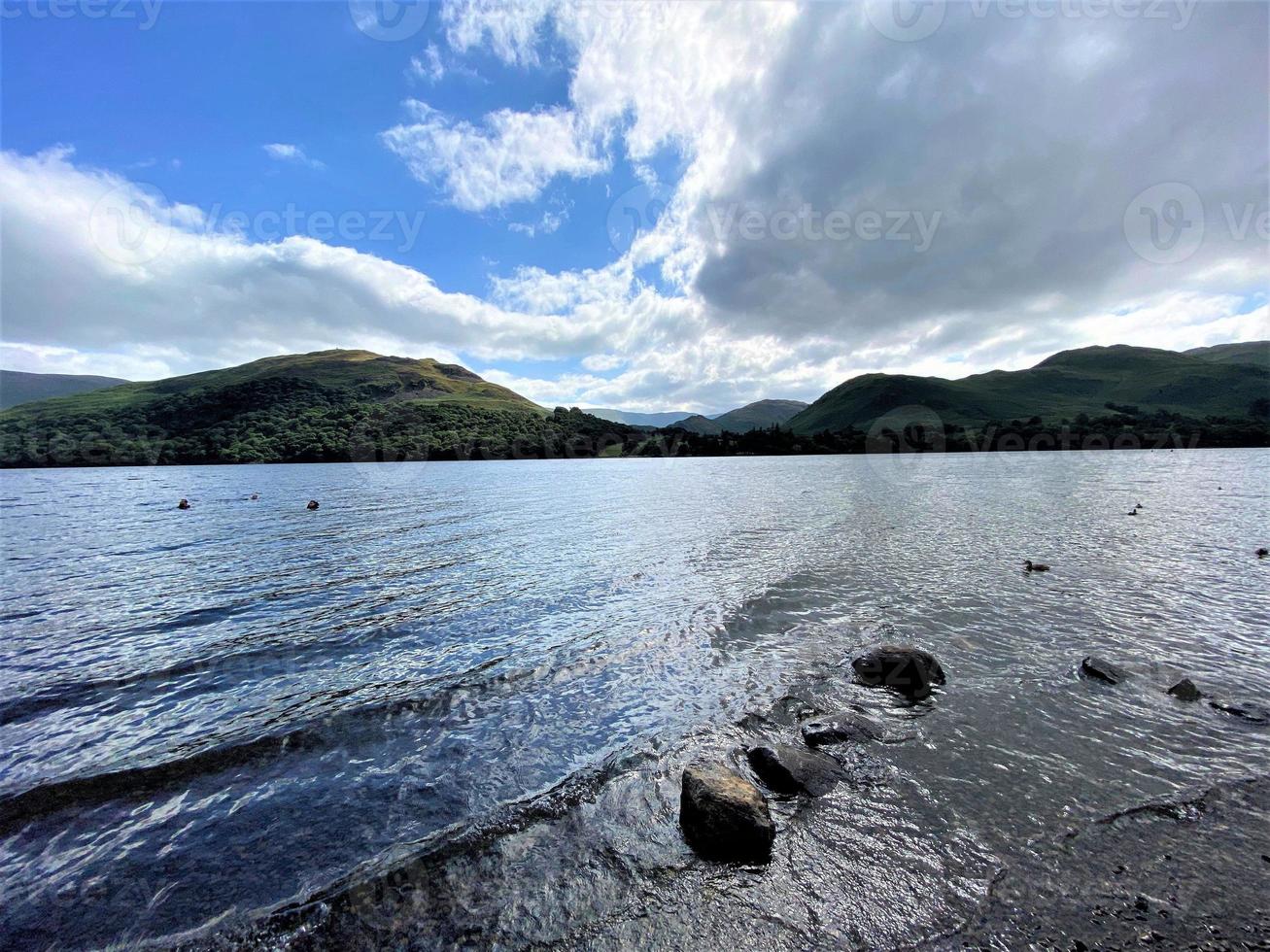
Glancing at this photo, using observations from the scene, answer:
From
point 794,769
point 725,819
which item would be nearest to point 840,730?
point 794,769

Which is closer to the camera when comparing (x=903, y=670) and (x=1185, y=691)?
(x=1185, y=691)

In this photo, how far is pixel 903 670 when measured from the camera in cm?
1262

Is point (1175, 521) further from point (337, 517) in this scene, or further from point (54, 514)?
point (54, 514)

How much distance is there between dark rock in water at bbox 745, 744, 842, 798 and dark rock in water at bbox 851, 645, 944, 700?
3.68m

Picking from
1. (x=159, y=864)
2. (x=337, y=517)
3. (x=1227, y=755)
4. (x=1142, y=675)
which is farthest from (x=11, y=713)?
(x=337, y=517)

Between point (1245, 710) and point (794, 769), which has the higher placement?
point (1245, 710)

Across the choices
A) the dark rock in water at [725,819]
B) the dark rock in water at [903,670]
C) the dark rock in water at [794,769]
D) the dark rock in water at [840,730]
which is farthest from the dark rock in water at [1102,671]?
the dark rock in water at [725,819]

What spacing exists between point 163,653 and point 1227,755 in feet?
84.8

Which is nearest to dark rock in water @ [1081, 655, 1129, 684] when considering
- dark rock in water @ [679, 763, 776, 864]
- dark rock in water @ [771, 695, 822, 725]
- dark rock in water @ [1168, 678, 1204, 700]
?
dark rock in water @ [1168, 678, 1204, 700]

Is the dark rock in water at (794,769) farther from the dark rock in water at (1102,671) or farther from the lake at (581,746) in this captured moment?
the dark rock in water at (1102,671)

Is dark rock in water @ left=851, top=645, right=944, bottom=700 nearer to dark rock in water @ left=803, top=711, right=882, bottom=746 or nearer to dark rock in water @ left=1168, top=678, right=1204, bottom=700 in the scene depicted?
dark rock in water @ left=803, top=711, right=882, bottom=746

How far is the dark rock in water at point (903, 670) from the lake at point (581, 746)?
46 centimetres

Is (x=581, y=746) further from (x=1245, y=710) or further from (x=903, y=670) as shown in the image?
(x=1245, y=710)

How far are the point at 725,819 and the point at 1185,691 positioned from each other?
11881 mm
